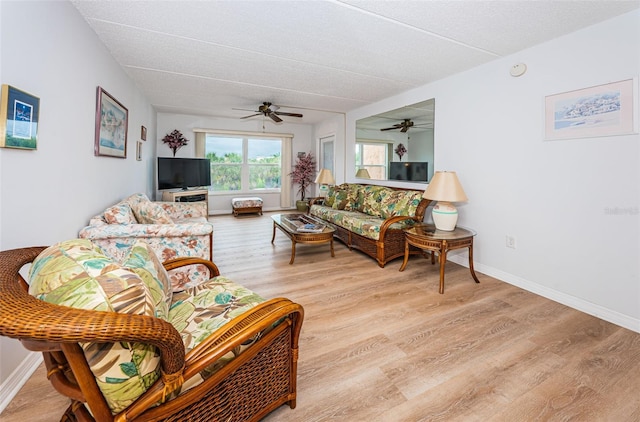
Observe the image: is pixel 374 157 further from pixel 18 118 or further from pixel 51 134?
pixel 18 118

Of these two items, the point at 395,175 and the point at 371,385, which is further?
the point at 395,175

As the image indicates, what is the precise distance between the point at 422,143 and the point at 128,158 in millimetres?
3905

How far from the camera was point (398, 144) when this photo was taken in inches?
177

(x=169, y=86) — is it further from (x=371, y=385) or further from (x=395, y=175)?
(x=371, y=385)

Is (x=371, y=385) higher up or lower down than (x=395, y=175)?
lower down

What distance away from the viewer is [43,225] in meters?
1.73

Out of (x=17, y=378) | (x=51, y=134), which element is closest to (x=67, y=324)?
(x=17, y=378)

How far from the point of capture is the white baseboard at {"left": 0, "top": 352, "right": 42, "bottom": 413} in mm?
1385

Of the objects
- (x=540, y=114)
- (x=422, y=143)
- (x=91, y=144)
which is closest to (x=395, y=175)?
(x=422, y=143)

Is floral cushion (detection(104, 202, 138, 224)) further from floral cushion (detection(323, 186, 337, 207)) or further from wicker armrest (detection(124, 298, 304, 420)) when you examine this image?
floral cushion (detection(323, 186, 337, 207))

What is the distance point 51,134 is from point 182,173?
414 centimetres

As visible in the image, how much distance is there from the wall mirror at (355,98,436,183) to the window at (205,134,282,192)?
9.52 ft

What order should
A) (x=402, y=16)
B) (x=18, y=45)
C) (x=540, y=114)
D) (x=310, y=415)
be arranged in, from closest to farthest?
1. (x=310, y=415)
2. (x=18, y=45)
3. (x=402, y=16)
4. (x=540, y=114)

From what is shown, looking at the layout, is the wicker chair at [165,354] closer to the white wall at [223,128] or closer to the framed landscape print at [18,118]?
the framed landscape print at [18,118]
